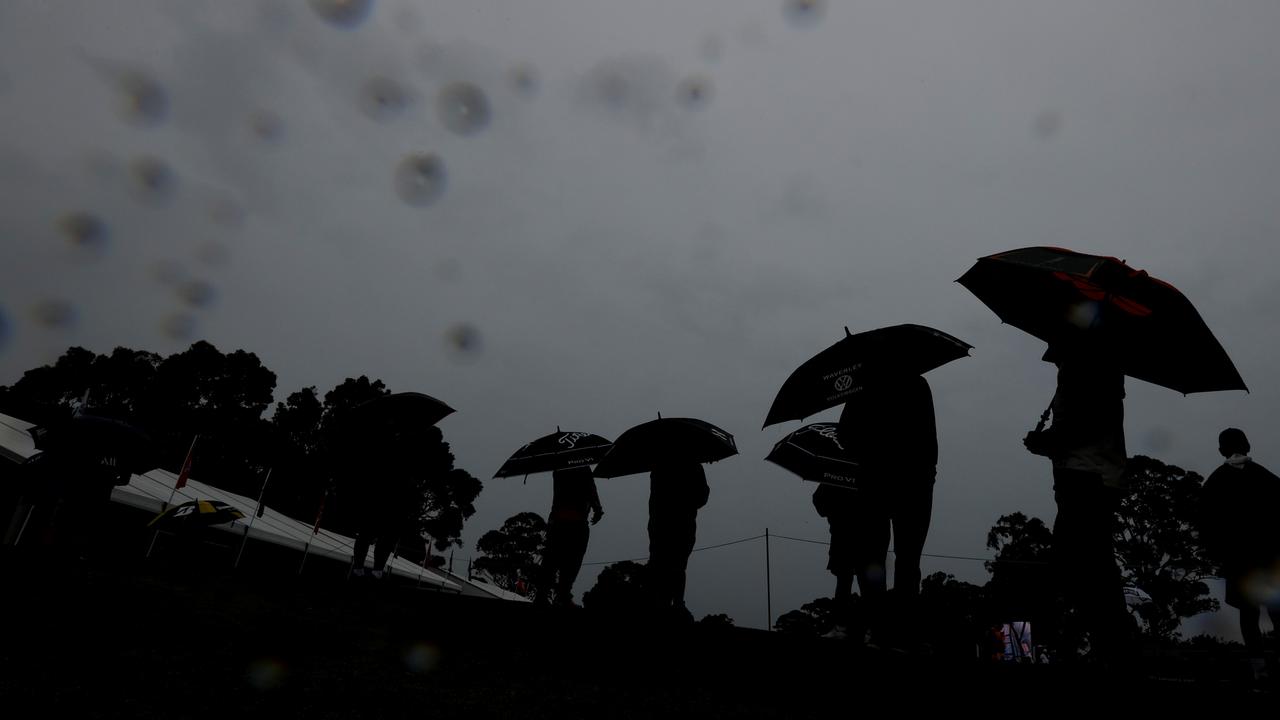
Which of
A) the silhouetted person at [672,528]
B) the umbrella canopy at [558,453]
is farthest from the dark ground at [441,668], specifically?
the umbrella canopy at [558,453]

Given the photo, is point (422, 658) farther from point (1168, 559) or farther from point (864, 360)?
point (1168, 559)

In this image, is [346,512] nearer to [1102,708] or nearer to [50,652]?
[50,652]

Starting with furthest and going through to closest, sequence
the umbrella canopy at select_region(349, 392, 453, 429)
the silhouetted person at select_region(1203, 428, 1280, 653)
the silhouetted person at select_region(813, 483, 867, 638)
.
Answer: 1. the umbrella canopy at select_region(349, 392, 453, 429)
2. the silhouetted person at select_region(813, 483, 867, 638)
3. the silhouetted person at select_region(1203, 428, 1280, 653)

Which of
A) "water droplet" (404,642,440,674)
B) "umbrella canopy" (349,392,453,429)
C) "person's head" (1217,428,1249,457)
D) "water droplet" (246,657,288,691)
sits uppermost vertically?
"umbrella canopy" (349,392,453,429)

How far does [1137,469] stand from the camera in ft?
Result: 93.7

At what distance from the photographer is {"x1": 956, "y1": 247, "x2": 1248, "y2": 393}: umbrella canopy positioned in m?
3.78

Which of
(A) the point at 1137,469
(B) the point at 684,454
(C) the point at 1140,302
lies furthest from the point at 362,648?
(A) the point at 1137,469

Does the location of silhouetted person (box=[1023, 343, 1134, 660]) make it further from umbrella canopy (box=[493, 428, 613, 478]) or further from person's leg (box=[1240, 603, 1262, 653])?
umbrella canopy (box=[493, 428, 613, 478])

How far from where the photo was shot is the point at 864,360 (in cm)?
486

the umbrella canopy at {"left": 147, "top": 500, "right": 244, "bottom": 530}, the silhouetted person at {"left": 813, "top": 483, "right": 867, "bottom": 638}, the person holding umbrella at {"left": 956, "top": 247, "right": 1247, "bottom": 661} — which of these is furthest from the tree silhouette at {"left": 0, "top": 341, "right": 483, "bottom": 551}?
the person holding umbrella at {"left": 956, "top": 247, "right": 1247, "bottom": 661}

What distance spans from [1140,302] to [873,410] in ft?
5.01

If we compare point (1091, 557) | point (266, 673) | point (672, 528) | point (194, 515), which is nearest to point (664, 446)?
point (672, 528)

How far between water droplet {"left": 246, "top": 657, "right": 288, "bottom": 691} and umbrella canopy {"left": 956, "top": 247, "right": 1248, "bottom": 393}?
424cm

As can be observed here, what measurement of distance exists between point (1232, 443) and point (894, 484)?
271 centimetres
